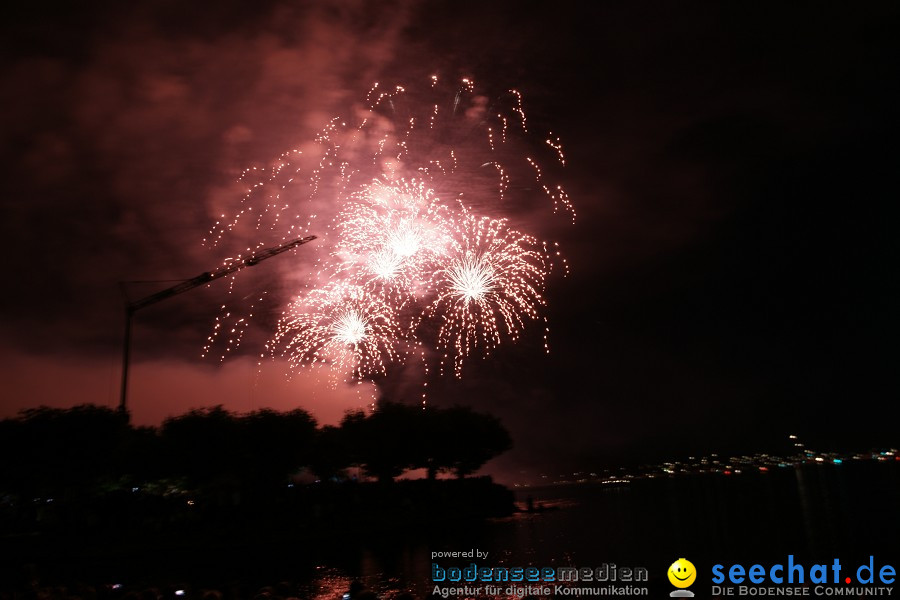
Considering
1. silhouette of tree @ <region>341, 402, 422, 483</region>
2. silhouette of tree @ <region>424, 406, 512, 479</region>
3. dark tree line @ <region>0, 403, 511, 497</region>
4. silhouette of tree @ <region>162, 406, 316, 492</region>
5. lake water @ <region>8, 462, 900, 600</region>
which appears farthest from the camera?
silhouette of tree @ <region>424, 406, 512, 479</region>

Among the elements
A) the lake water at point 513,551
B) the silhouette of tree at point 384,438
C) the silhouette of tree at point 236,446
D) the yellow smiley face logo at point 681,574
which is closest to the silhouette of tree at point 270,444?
the silhouette of tree at point 236,446

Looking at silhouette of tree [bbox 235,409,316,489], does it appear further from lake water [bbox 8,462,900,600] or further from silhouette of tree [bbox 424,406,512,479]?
silhouette of tree [bbox 424,406,512,479]

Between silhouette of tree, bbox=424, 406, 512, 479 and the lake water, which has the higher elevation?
silhouette of tree, bbox=424, 406, 512, 479

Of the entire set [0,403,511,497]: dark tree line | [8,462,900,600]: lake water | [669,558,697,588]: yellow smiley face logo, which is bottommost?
[8,462,900,600]: lake water

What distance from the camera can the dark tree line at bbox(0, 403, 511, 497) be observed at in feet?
149

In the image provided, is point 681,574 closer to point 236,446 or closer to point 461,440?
point 236,446

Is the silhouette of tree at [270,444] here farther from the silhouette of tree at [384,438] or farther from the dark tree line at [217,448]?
the silhouette of tree at [384,438]

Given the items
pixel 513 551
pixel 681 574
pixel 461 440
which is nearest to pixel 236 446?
pixel 513 551

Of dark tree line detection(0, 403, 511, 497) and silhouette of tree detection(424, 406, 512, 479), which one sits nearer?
dark tree line detection(0, 403, 511, 497)

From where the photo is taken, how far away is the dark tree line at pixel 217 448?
149 ft

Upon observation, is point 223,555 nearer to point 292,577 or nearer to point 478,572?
point 292,577

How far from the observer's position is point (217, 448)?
52.8 metres

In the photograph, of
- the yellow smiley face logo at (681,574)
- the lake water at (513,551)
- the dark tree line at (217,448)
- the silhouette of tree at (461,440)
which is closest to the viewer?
the yellow smiley face logo at (681,574)

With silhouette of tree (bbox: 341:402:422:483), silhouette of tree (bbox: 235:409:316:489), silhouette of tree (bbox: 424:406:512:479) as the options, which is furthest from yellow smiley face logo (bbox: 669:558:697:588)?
silhouette of tree (bbox: 424:406:512:479)
